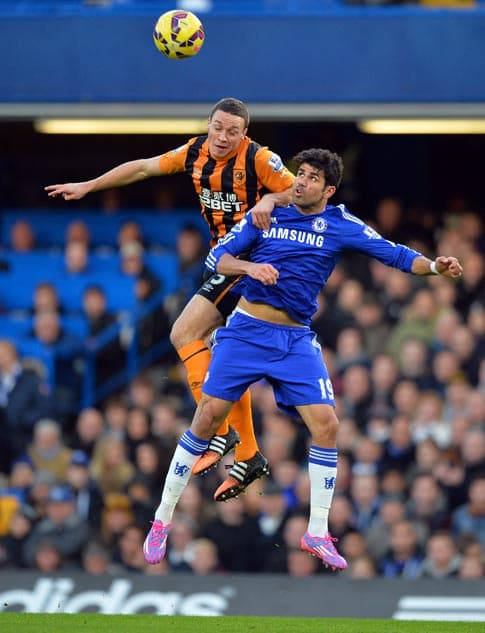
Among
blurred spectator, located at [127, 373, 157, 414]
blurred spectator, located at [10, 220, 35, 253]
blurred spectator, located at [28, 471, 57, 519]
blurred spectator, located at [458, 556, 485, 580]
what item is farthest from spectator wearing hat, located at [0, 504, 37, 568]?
blurred spectator, located at [10, 220, 35, 253]

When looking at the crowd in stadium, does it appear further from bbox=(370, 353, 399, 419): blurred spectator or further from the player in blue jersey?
the player in blue jersey

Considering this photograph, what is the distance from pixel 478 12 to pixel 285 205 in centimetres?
590

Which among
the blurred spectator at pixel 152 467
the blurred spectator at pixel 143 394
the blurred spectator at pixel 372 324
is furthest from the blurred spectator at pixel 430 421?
the blurred spectator at pixel 143 394

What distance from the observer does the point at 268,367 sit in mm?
9141

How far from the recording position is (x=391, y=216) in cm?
1447

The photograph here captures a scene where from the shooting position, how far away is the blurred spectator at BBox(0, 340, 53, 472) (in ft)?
44.8

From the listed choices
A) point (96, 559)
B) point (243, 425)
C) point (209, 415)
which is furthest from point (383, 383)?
point (209, 415)

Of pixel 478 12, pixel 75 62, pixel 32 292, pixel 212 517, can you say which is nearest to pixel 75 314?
pixel 32 292

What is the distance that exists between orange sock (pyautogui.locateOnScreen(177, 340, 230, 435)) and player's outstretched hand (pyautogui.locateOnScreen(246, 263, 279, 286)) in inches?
40.2

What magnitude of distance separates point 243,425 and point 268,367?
68cm

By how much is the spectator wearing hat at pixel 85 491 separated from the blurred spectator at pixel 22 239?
3199 mm

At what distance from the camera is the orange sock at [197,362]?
9531 mm

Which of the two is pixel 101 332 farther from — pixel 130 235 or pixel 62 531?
pixel 62 531

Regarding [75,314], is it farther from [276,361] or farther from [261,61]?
[276,361]
